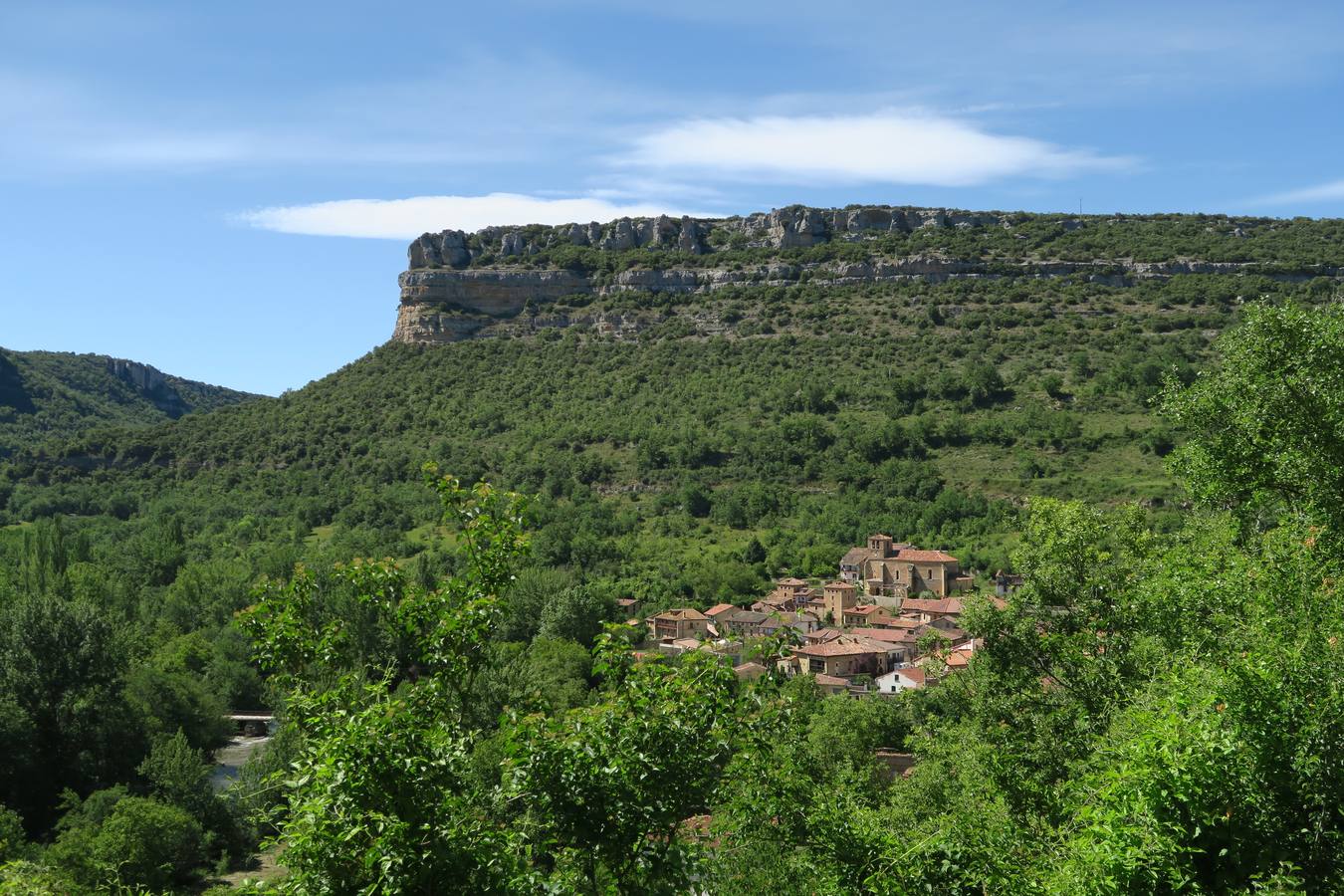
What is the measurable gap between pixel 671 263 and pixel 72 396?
236 feet

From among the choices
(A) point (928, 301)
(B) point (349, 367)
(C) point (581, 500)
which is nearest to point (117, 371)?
(B) point (349, 367)

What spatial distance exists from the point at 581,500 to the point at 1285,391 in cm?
6071

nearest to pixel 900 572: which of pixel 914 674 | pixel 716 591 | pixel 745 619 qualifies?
pixel 716 591

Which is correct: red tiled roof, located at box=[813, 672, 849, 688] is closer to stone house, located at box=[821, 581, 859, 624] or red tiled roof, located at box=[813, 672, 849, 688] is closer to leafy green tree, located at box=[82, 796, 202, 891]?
stone house, located at box=[821, 581, 859, 624]

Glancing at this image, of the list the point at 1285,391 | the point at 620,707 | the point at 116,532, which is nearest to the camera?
the point at 620,707

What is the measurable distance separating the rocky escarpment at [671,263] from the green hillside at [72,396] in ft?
130

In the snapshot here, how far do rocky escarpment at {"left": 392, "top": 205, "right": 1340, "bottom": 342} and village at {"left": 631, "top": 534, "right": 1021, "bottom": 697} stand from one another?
41462 millimetres

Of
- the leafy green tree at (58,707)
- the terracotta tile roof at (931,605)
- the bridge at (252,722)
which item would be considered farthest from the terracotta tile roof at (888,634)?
the leafy green tree at (58,707)

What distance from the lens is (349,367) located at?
308 feet

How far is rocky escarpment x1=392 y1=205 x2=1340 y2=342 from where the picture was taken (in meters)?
92.2

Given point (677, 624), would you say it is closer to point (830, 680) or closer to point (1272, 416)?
point (830, 680)

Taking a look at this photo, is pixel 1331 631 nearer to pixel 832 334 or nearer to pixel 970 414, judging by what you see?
pixel 970 414

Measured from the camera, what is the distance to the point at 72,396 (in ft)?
387

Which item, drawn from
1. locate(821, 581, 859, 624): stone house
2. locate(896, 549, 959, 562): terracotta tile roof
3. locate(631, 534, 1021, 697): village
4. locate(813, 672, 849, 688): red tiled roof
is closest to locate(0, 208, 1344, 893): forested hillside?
locate(896, 549, 959, 562): terracotta tile roof
